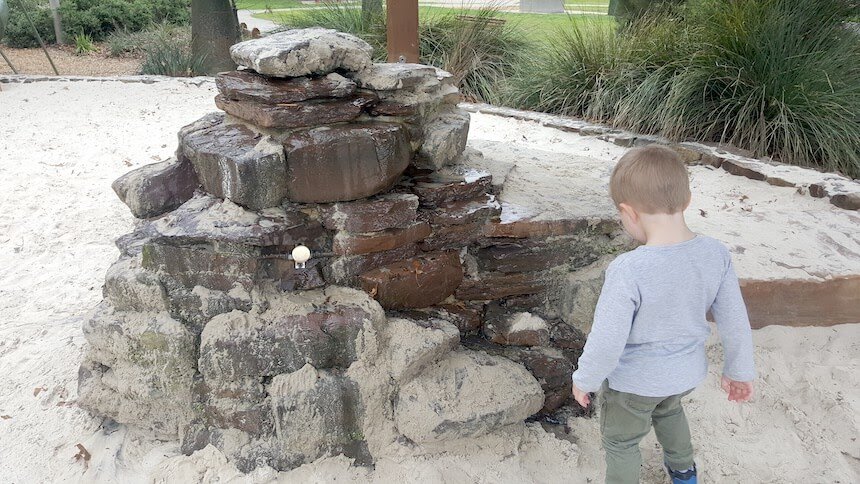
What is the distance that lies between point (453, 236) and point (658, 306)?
0.97 meters

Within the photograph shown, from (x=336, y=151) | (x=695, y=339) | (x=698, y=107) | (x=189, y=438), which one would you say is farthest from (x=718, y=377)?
(x=698, y=107)

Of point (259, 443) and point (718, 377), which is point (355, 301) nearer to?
point (259, 443)

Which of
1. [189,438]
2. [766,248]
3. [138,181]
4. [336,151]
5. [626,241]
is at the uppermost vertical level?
[336,151]

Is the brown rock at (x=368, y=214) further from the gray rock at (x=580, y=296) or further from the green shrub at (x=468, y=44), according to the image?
the green shrub at (x=468, y=44)

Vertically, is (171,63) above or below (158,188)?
below

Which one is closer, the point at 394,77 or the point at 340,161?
the point at 340,161

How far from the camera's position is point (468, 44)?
23.9ft

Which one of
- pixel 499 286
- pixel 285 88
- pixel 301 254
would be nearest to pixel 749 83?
pixel 499 286

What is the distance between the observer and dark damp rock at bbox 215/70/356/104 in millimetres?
2215

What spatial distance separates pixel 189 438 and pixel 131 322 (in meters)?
0.46

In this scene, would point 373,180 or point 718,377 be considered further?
point 718,377

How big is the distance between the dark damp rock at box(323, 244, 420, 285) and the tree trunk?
6.47m

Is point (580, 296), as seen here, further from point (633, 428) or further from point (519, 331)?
point (633, 428)

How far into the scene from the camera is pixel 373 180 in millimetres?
2303
